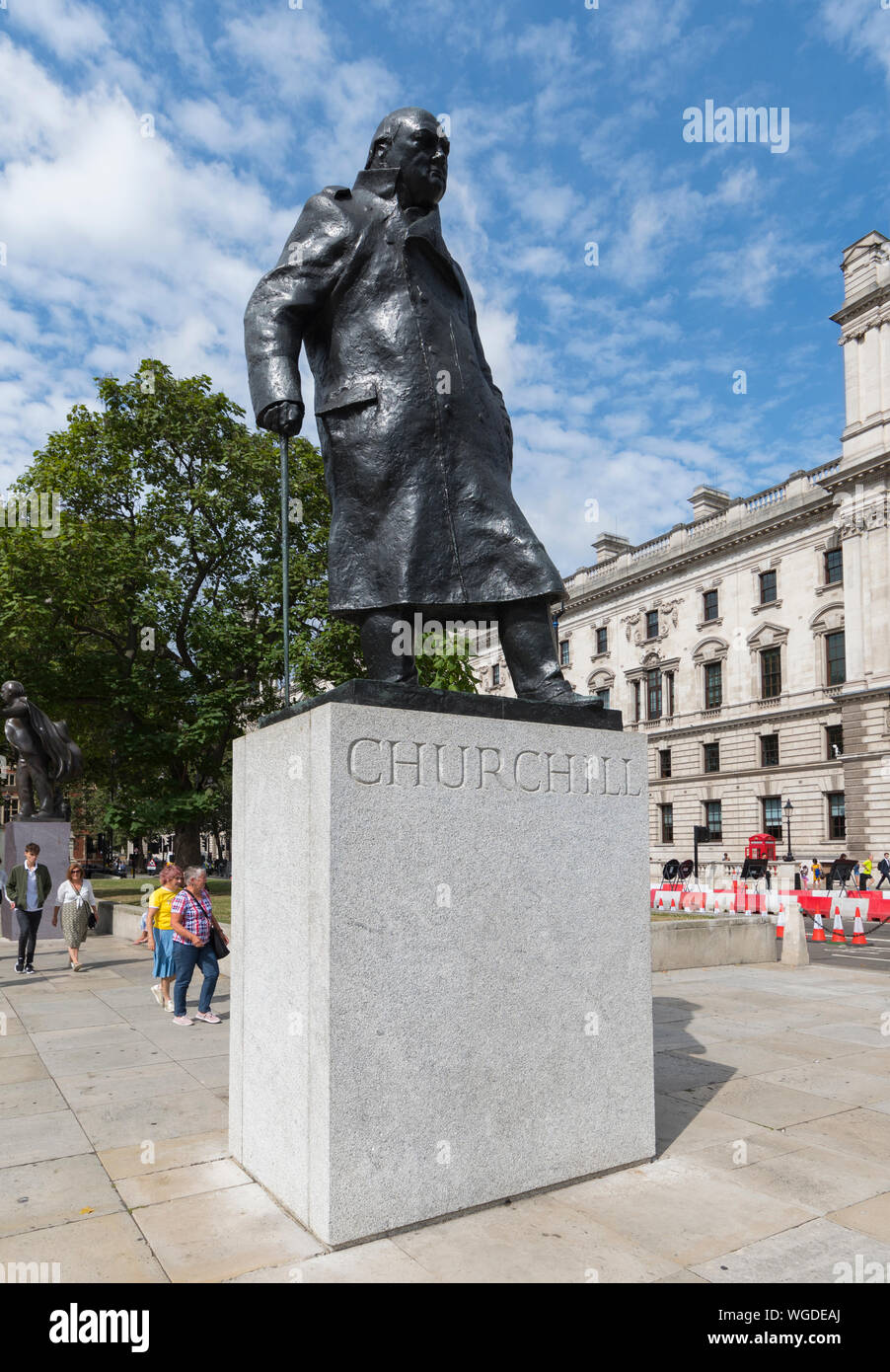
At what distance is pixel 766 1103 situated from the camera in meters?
5.73

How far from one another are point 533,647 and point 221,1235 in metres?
3.07

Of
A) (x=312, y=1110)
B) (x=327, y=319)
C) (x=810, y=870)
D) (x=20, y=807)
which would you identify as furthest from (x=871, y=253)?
(x=312, y=1110)

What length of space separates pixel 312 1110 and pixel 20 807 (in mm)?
17493

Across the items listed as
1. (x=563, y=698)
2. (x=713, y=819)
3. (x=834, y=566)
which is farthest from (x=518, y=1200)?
(x=713, y=819)

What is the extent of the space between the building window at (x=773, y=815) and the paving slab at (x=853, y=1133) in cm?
4295

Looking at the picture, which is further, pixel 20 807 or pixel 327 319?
pixel 20 807

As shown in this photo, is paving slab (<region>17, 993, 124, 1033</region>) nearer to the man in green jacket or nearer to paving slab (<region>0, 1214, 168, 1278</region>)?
the man in green jacket

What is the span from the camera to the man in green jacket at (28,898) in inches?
520

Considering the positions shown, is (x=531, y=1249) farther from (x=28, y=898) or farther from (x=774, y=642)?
(x=774, y=642)

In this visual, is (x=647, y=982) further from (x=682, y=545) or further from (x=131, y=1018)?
(x=682, y=545)

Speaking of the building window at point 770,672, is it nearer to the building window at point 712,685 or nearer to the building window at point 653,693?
the building window at point 712,685

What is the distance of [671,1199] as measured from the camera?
404 cm

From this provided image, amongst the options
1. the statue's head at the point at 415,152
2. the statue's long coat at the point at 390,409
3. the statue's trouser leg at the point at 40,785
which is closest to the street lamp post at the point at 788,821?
the statue's trouser leg at the point at 40,785

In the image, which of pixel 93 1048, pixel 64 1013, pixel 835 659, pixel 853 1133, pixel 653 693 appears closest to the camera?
pixel 853 1133
